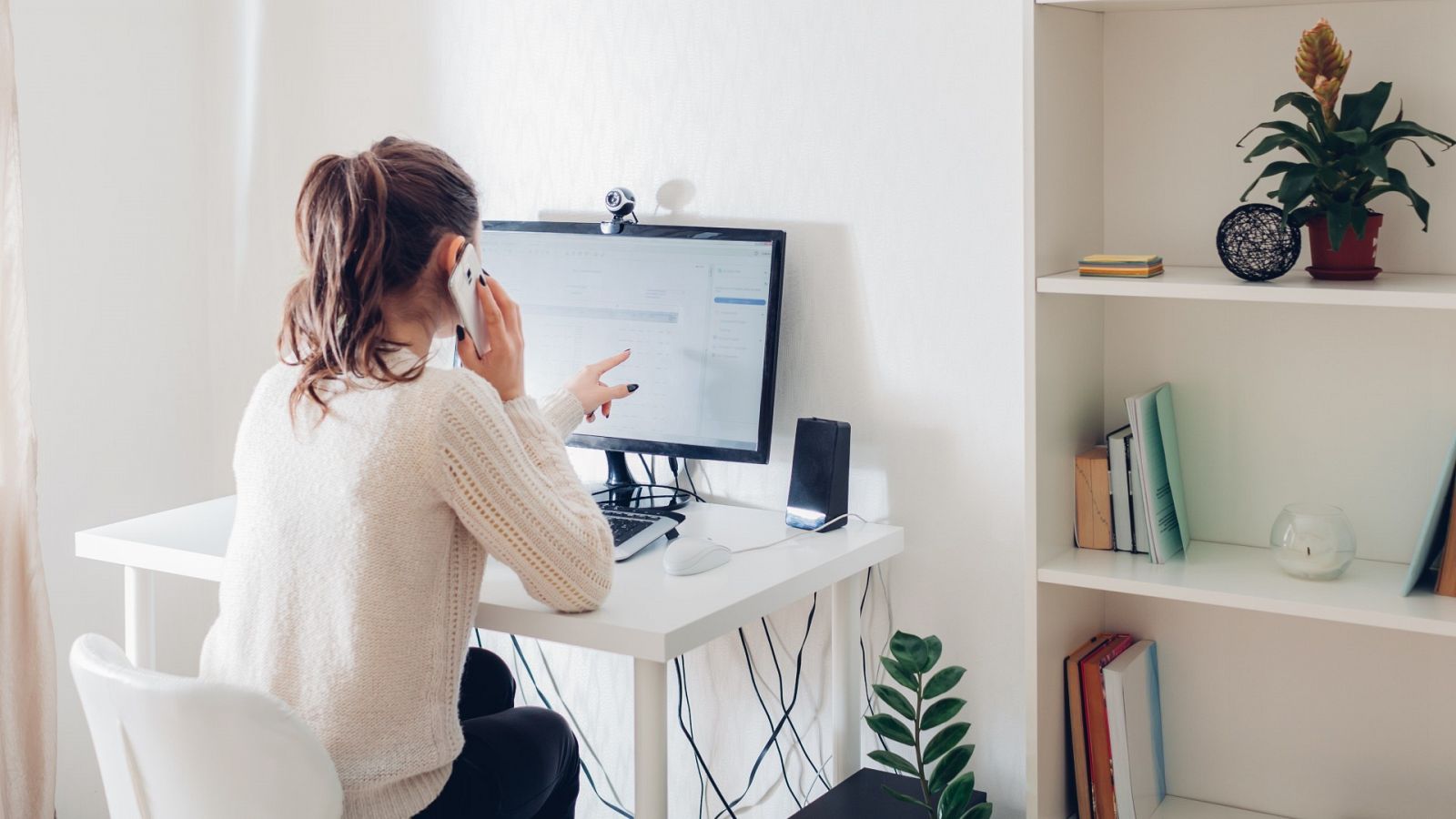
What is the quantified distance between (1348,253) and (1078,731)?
70cm

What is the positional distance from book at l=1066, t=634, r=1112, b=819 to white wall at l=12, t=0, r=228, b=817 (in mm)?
1800

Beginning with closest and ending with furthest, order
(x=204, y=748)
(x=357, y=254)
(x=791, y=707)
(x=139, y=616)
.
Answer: (x=204, y=748)
(x=357, y=254)
(x=139, y=616)
(x=791, y=707)

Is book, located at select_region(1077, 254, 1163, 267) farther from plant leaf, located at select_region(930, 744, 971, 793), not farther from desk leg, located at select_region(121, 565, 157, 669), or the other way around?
Answer: desk leg, located at select_region(121, 565, 157, 669)

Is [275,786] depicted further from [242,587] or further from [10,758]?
[10,758]

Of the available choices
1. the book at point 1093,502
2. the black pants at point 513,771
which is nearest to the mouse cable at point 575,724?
the black pants at point 513,771

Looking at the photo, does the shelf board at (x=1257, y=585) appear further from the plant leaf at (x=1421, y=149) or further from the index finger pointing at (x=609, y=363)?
the index finger pointing at (x=609, y=363)

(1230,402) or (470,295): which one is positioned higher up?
(470,295)

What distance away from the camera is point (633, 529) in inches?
74.2

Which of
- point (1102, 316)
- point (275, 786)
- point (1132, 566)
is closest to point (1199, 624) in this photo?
point (1132, 566)

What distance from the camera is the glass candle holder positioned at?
1.63 meters

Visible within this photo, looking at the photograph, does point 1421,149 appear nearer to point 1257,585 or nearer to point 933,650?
point 1257,585

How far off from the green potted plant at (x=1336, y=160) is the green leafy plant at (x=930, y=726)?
0.68m

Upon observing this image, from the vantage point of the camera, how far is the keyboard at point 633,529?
183cm

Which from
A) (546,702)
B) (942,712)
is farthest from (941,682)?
(546,702)
